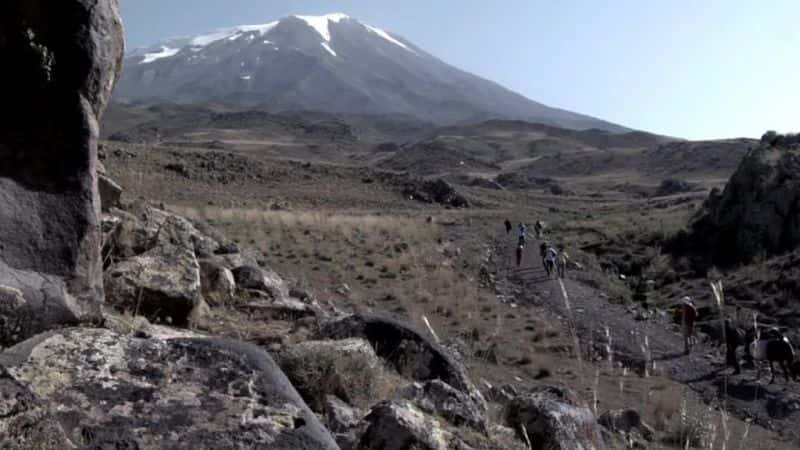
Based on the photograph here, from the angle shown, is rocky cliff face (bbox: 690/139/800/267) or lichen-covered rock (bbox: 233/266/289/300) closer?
lichen-covered rock (bbox: 233/266/289/300)

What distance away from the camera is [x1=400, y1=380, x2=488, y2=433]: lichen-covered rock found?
4.00m

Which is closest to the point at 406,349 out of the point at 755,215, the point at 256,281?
the point at 256,281

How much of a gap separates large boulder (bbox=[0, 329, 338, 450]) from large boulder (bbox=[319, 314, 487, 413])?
183 centimetres

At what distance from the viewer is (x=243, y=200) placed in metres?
39.8

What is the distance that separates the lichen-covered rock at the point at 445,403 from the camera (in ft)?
13.1

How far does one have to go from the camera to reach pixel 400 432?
343 centimetres

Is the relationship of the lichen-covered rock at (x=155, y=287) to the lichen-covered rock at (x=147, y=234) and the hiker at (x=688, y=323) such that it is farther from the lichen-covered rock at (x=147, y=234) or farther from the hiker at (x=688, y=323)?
the hiker at (x=688, y=323)

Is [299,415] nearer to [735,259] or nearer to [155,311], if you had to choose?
[155,311]

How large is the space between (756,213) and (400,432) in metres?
25.8

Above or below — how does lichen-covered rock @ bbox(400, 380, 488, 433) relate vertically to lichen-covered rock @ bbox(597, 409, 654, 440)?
above

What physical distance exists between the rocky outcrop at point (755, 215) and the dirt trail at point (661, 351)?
22.5ft

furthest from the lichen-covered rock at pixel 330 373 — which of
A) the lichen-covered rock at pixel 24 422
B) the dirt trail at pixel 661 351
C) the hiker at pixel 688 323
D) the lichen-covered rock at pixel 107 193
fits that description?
the hiker at pixel 688 323

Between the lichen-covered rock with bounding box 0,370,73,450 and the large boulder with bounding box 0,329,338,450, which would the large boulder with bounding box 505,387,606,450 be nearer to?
Answer: the large boulder with bounding box 0,329,338,450

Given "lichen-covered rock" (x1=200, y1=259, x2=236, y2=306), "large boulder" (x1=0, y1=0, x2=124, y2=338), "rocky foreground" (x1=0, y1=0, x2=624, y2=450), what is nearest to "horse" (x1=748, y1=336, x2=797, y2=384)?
"rocky foreground" (x1=0, y1=0, x2=624, y2=450)
